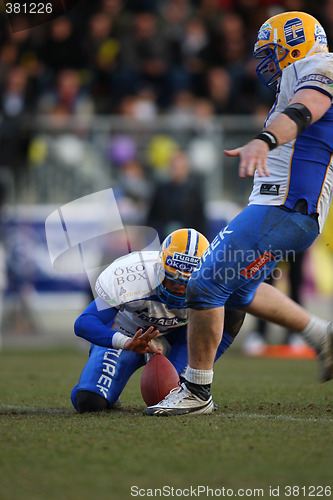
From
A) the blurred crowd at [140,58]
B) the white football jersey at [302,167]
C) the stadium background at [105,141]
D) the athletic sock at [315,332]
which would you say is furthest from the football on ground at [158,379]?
the blurred crowd at [140,58]

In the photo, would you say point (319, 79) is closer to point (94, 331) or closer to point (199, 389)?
point (199, 389)

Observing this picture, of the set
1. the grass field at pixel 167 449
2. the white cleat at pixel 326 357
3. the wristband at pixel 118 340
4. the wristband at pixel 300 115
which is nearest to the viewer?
the grass field at pixel 167 449

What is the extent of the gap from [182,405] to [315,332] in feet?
3.04

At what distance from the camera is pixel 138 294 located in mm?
4430

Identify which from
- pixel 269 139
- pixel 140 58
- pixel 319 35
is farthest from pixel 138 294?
pixel 140 58

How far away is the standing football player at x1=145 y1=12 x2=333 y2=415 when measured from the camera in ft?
12.3

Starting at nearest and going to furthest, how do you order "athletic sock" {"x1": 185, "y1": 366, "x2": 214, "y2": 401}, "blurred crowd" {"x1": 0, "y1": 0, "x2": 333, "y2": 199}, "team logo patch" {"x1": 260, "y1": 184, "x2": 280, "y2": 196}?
"team logo patch" {"x1": 260, "y1": 184, "x2": 280, "y2": 196}
"athletic sock" {"x1": 185, "y1": 366, "x2": 214, "y2": 401}
"blurred crowd" {"x1": 0, "y1": 0, "x2": 333, "y2": 199}

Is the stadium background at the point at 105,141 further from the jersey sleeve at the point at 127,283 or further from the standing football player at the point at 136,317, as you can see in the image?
the jersey sleeve at the point at 127,283

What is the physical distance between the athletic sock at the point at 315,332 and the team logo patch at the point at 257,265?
771 mm

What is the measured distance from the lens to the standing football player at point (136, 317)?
4.20 m

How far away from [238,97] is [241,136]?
100cm

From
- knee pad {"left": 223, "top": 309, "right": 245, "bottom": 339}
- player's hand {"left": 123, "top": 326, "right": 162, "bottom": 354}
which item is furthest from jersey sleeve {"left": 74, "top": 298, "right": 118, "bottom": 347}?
knee pad {"left": 223, "top": 309, "right": 245, "bottom": 339}

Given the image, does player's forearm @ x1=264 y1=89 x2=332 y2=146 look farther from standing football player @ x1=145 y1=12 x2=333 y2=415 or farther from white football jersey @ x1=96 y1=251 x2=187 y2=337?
white football jersey @ x1=96 y1=251 x2=187 y2=337

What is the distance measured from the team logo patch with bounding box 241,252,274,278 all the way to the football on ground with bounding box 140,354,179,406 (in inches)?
33.4
